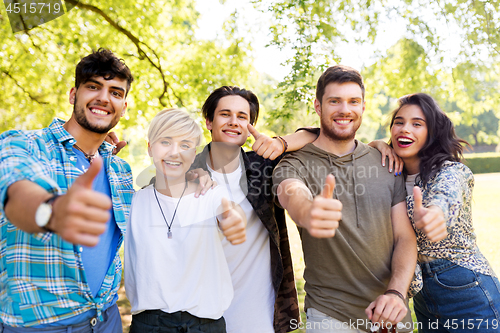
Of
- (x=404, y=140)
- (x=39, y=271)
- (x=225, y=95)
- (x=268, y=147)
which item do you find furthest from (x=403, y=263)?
(x=39, y=271)

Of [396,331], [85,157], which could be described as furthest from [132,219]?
[396,331]

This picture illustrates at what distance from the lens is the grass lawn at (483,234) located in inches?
239

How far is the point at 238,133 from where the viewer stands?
9.53 ft

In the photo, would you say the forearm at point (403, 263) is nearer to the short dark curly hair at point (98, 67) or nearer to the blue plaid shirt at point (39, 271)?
the blue plaid shirt at point (39, 271)

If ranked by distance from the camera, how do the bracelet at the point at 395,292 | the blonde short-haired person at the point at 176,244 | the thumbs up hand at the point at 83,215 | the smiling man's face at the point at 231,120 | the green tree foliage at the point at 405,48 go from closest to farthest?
the thumbs up hand at the point at 83,215, the blonde short-haired person at the point at 176,244, the bracelet at the point at 395,292, the smiling man's face at the point at 231,120, the green tree foliage at the point at 405,48

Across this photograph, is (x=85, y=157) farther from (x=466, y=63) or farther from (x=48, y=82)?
(x=466, y=63)

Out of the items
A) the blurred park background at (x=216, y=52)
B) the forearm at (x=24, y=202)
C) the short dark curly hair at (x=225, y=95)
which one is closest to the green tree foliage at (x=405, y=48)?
the blurred park background at (x=216, y=52)

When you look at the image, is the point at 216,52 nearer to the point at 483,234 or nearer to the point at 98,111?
the point at 98,111

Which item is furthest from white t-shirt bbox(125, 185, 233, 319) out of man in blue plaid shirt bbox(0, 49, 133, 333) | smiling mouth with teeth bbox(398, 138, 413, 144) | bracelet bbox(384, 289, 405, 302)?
smiling mouth with teeth bbox(398, 138, 413, 144)

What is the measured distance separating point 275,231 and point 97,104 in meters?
1.51

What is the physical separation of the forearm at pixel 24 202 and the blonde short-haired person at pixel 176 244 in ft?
2.38

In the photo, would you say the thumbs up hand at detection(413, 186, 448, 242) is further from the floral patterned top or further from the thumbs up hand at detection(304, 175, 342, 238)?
the thumbs up hand at detection(304, 175, 342, 238)

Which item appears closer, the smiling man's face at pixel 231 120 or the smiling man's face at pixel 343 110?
the smiling man's face at pixel 343 110

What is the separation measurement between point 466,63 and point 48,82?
7.54 meters
